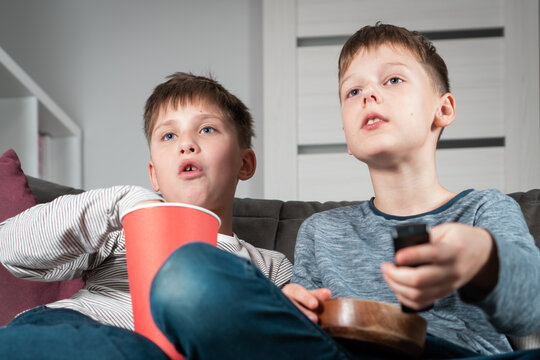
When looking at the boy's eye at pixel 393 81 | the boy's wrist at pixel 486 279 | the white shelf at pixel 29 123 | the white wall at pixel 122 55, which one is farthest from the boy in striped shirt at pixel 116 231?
the white wall at pixel 122 55

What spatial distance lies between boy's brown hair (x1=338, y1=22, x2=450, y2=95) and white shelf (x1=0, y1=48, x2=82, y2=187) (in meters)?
1.26

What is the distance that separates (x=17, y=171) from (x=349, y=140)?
31.7 inches

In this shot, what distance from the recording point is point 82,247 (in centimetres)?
103

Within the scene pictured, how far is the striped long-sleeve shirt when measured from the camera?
983 mm

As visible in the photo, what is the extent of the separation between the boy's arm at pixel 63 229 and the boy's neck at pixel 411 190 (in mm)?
474

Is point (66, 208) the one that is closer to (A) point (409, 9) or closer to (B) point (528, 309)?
(B) point (528, 309)

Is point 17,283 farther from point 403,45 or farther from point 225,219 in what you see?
point 403,45

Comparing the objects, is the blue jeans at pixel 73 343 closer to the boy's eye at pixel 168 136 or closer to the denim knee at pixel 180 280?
the denim knee at pixel 180 280

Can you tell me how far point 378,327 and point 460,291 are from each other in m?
0.12

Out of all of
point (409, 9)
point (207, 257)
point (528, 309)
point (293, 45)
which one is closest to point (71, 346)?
point (207, 257)

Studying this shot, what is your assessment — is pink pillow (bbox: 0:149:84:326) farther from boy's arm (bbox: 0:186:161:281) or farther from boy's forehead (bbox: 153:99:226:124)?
boy's forehead (bbox: 153:99:226:124)

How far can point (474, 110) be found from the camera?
2598mm

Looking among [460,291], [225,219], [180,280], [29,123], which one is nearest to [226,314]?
[180,280]

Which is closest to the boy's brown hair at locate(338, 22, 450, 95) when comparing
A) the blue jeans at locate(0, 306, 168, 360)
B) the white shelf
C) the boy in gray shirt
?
the boy in gray shirt
